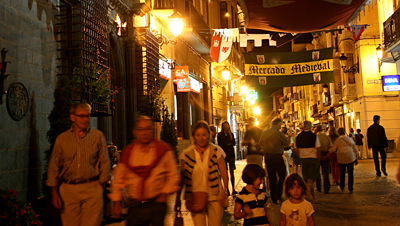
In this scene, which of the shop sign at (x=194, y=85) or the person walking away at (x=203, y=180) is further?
the shop sign at (x=194, y=85)

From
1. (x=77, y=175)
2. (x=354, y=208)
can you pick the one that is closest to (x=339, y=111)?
(x=354, y=208)

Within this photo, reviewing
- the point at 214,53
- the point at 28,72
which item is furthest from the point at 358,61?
the point at 28,72

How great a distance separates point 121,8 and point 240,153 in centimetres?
2376

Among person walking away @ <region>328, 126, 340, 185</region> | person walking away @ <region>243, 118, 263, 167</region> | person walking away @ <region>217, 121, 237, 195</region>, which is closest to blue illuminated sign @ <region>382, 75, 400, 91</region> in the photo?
person walking away @ <region>328, 126, 340, 185</region>

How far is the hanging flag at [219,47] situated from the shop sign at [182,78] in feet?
4.94

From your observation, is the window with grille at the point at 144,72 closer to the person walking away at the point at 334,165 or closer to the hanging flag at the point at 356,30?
the person walking away at the point at 334,165

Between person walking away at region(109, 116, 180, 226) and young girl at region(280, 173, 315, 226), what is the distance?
1268mm

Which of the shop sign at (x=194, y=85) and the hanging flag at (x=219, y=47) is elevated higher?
the hanging flag at (x=219, y=47)

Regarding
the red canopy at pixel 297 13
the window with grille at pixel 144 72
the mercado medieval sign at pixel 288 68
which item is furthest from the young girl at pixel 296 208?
the mercado medieval sign at pixel 288 68

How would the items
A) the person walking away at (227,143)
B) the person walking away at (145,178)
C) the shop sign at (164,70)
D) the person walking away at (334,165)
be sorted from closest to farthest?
1. the person walking away at (145,178)
2. the person walking away at (227,143)
3. the person walking away at (334,165)
4. the shop sign at (164,70)

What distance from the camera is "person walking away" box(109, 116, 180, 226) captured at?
16.0ft

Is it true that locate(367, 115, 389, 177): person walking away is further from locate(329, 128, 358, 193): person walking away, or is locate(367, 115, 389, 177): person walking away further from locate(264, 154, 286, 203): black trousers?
locate(264, 154, 286, 203): black trousers

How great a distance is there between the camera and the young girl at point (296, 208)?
523 centimetres

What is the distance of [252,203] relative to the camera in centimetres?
523
